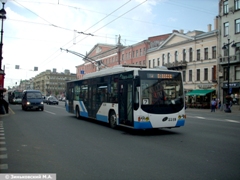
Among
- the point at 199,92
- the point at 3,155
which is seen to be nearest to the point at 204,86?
the point at 199,92

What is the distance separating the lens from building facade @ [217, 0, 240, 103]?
3925cm

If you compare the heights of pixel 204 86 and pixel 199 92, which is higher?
pixel 204 86

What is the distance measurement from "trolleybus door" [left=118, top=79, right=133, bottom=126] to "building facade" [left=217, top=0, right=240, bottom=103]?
29.2 m

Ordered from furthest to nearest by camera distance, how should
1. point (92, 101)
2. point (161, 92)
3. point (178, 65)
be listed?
point (178, 65) < point (92, 101) < point (161, 92)

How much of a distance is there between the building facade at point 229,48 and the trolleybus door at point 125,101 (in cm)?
2922

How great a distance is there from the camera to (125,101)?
12.6 m

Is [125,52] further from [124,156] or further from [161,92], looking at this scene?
[124,156]

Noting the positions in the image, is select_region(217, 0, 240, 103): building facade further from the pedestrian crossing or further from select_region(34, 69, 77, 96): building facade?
select_region(34, 69, 77, 96): building facade

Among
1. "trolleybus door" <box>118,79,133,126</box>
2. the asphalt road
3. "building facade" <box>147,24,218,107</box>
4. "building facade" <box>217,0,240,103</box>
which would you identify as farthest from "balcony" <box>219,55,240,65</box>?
the asphalt road

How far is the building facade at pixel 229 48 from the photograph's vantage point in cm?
3925

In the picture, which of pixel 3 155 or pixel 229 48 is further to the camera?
pixel 229 48

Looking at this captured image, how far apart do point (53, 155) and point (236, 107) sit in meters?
35.4

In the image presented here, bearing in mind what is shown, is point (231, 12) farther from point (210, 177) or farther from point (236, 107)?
point (210, 177)

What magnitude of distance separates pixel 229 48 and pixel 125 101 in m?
32.9
